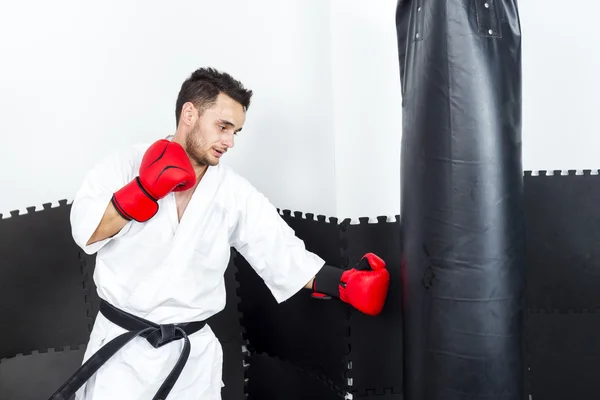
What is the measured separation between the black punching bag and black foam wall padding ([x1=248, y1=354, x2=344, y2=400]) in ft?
3.51

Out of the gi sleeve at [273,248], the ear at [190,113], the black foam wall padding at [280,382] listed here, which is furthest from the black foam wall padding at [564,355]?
the ear at [190,113]

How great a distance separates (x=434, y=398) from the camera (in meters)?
1.90

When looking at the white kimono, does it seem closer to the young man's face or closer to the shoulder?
the shoulder

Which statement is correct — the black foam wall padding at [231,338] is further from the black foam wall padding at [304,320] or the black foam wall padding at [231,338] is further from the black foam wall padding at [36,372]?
the black foam wall padding at [36,372]

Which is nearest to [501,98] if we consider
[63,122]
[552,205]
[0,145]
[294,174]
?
[552,205]

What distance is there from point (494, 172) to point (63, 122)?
2243 mm

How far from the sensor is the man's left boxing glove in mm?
2244

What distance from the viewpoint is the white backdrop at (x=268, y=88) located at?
278cm

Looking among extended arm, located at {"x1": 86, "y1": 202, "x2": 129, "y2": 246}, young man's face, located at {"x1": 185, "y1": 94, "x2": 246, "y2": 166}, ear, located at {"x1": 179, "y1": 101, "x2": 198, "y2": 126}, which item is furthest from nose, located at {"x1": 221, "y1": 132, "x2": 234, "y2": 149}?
extended arm, located at {"x1": 86, "y1": 202, "x2": 129, "y2": 246}

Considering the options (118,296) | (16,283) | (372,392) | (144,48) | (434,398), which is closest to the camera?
(434,398)

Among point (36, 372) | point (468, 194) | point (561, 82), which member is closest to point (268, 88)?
point (561, 82)

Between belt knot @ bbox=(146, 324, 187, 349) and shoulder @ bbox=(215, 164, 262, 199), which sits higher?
shoulder @ bbox=(215, 164, 262, 199)

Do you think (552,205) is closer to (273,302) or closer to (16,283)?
(273,302)

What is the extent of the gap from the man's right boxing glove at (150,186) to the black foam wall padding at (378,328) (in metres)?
0.88
